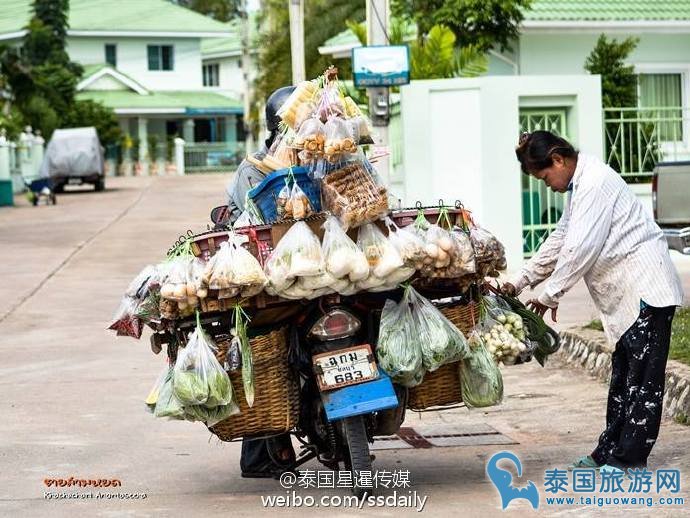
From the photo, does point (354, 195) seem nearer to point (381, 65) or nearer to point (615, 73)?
point (381, 65)

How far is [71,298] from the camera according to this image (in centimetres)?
1627

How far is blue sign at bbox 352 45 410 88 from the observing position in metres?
15.9

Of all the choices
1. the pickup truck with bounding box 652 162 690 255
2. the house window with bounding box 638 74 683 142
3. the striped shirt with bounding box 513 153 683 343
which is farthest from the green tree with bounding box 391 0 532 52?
the striped shirt with bounding box 513 153 683 343

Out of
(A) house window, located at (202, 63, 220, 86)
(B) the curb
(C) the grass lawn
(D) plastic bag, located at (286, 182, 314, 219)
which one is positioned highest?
(A) house window, located at (202, 63, 220, 86)

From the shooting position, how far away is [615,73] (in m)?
20.4

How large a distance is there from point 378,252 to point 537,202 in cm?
1063

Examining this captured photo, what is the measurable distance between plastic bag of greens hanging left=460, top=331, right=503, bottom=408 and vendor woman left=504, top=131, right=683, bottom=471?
463mm

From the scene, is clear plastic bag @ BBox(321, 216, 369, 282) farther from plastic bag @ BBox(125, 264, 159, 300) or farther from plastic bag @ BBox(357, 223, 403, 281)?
A: plastic bag @ BBox(125, 264, 159, 300)

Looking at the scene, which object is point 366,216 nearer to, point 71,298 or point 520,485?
point 520,485

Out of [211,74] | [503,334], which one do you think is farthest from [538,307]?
[211,74]

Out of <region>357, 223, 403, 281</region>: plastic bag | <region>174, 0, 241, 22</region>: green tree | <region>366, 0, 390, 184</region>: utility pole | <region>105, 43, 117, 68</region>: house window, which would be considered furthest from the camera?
<region>174, 0, 241, 22</region>: green tree

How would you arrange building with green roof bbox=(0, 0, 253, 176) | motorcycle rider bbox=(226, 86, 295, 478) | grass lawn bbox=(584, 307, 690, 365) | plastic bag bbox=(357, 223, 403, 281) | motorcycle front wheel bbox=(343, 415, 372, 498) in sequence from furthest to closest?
building with green roof bbox=(0, 0, 253, 176), grass lawn bbox=(584, 307, 690, 365), motorcycle rider bbox=(226, 86, 295, 478), motorcycle front wheel bbox=(343, 415, 372, 498), plastic bag bbox=(357, 223, 403, 281)

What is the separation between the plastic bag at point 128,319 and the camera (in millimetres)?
6434

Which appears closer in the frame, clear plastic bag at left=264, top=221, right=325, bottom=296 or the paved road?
clear plastic bag at left=264, top=221, right=325, bottom=296
